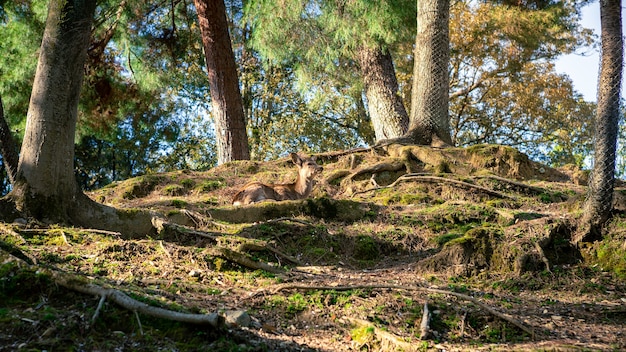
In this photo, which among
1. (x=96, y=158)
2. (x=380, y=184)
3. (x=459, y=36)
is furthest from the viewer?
(x=96, y=158)

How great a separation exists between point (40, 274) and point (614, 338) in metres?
4.29

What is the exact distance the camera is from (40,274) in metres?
4.38

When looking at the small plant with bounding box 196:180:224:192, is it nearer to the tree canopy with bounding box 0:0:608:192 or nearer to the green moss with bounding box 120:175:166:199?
the green moss with bounding box 120:175:166:199

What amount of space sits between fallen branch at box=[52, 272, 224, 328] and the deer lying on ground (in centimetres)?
543

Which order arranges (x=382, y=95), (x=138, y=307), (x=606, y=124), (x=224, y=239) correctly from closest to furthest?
(x=138, y=307), (x=606, y=124), (x=224, y=239), (x=382, y=95)

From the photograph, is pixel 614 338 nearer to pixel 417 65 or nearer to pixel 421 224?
pixel 421 224

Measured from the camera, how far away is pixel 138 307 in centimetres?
419

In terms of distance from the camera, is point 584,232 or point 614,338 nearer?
point 614,338

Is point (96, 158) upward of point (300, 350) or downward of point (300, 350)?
upward

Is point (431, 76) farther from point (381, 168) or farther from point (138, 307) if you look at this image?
point (138, 307)

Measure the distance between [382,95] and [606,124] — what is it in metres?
8.71

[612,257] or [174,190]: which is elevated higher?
[174,190]

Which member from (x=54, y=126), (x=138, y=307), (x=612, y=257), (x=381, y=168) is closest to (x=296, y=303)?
(x=138, y=307)

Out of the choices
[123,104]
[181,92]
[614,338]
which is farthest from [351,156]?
[181,92]
